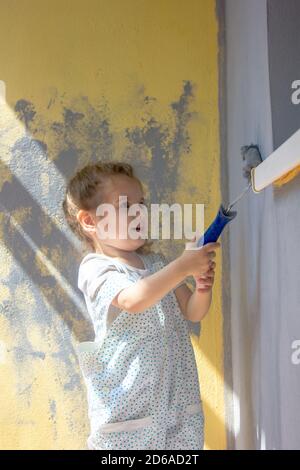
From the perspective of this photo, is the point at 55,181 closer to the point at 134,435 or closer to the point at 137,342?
the point at 137,342

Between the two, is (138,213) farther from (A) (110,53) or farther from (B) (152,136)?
(A) (110,53)

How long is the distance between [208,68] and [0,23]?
0.58 metres

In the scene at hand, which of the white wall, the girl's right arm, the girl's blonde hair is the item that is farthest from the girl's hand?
the girl's blonde hair

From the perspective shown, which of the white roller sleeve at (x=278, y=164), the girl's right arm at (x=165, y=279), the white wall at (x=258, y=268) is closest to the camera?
the white roller sleeve at (x=278, y=164)

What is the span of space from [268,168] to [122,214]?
412 mm

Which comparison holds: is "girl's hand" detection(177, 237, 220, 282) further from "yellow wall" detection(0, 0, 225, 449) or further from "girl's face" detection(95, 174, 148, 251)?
"yellow wall" detection(0, 0, 225, 449)

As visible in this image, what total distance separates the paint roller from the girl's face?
6.7 inches

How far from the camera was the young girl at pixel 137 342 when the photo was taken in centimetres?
157

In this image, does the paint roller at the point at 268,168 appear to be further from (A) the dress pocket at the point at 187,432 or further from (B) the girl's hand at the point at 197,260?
(A) the dress pocket at the point at 187,432

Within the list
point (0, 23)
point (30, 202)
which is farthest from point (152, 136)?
point (0, 23)

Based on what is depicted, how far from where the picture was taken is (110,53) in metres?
2.16

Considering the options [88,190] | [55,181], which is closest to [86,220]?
[88,190]

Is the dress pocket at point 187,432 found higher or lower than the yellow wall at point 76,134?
lower

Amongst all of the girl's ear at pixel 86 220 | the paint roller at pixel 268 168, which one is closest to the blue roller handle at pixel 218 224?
the paint roller at pixel 268 168
